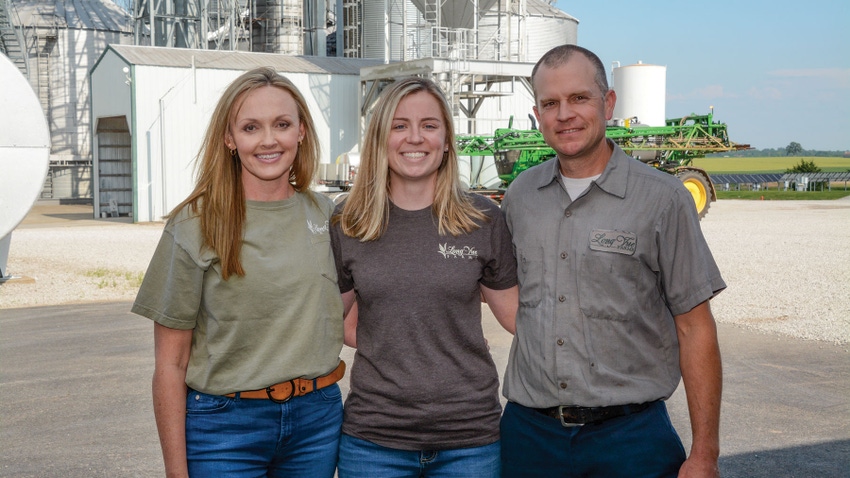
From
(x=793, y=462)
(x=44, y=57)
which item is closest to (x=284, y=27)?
(x=44, y=57)

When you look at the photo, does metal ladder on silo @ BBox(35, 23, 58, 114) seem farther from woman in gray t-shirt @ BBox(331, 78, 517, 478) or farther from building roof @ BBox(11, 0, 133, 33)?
woman in gray t-shirt @ BBox(331, 78, 517, 478)

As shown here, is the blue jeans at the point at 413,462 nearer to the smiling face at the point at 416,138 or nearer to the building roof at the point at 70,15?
the smiling face at the point at 416,138

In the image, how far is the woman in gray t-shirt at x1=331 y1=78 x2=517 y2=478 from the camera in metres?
3.03

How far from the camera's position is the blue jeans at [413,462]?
119 inches

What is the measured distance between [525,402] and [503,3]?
109ft

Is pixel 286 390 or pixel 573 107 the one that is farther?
pixel 573 107

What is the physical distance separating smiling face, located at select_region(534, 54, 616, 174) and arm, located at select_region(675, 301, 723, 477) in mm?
700

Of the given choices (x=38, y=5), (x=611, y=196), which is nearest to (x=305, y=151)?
(x=611, y=196)

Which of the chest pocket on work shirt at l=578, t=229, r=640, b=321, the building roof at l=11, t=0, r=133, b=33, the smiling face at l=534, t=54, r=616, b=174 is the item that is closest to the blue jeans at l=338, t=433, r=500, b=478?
the chest pocket on work shirt at l=578, t=229, r=640, b=321

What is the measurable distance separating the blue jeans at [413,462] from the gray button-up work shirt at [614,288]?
30 centimetres

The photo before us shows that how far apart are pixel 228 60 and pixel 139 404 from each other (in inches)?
1029

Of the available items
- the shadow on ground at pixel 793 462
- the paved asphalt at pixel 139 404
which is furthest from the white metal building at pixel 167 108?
the shadow on ground at pixel 793 462

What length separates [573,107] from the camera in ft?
10.5

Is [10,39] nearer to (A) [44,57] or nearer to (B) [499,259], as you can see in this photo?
(A) [44,57]
